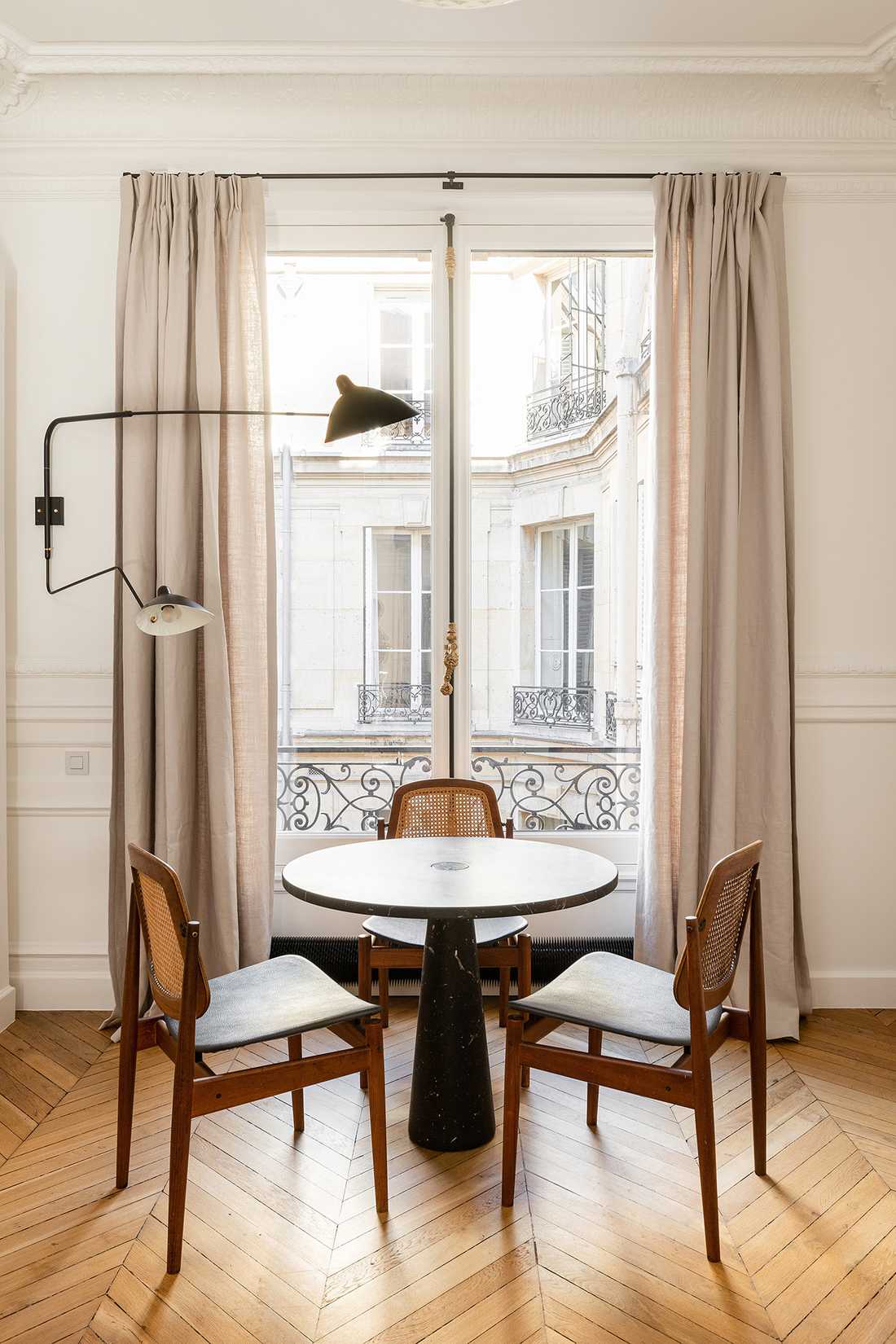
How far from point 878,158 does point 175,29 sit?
242 cm

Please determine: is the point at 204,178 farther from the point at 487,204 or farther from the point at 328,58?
the point at 487,204

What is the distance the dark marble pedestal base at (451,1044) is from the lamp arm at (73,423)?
1.55 metres

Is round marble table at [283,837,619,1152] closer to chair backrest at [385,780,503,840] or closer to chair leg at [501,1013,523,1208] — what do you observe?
chair leg at [501,1013,523,1208]

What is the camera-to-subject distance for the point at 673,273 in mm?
3256

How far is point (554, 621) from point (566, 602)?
8cm

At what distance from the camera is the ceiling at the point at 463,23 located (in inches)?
115

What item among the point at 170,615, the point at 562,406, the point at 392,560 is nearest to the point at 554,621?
the point at 392,560

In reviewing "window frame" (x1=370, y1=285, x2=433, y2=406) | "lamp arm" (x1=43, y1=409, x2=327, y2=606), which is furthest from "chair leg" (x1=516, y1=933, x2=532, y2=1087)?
"window frame" (x1=370, y1=285, x2=433, y2=406)

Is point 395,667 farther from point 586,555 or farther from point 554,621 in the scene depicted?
point 586,555

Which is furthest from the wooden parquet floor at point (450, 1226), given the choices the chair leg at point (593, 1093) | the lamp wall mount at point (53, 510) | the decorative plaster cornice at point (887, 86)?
the decorative plaster cornice at point (887, 86)

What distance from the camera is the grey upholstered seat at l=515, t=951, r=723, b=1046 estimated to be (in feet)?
6.77

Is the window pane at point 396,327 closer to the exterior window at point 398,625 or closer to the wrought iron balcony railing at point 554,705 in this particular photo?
the exterior window at point 398,625

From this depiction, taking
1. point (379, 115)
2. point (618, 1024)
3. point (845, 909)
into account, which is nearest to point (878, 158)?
point (379, 115)

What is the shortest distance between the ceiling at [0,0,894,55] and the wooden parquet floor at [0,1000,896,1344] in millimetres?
3227
